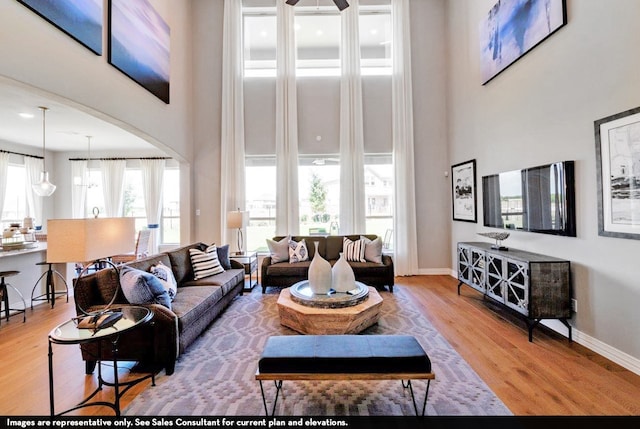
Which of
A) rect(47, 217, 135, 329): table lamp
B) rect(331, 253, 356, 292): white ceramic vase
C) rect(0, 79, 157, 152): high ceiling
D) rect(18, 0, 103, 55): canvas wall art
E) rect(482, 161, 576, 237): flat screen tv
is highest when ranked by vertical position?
rect(18, 0, 103, 55): canvas wall art

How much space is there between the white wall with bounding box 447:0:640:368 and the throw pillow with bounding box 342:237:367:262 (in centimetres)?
220

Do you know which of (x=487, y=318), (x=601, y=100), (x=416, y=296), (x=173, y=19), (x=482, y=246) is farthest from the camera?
(x=173, y=19)

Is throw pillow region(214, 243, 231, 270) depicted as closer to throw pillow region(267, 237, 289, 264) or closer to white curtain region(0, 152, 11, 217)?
throw pillow region(267, 237, 289, 264)

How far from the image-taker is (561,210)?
3.09 m

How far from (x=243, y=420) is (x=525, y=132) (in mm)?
4378

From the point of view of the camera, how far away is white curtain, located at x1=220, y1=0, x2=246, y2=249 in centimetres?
595

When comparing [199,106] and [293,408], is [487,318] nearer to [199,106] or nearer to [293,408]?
[293,408]

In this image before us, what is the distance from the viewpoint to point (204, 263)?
161 inches

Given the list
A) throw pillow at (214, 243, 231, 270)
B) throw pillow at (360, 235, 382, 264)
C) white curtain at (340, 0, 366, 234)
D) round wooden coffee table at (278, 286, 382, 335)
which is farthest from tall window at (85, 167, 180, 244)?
round wooden coffee table at (278, 286, 382, 335)

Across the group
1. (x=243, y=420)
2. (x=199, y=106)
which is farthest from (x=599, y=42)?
(x=199, y=106)

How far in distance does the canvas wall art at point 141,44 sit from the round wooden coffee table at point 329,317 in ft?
12.6

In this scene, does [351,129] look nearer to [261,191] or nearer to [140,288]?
[261,191]

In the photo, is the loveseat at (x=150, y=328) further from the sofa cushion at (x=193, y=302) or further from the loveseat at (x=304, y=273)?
the loveseat at (x=304, y=273)

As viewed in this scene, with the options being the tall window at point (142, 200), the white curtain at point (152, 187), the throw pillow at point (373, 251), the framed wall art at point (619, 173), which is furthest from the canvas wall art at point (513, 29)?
the white curtain at point (152, 187)
